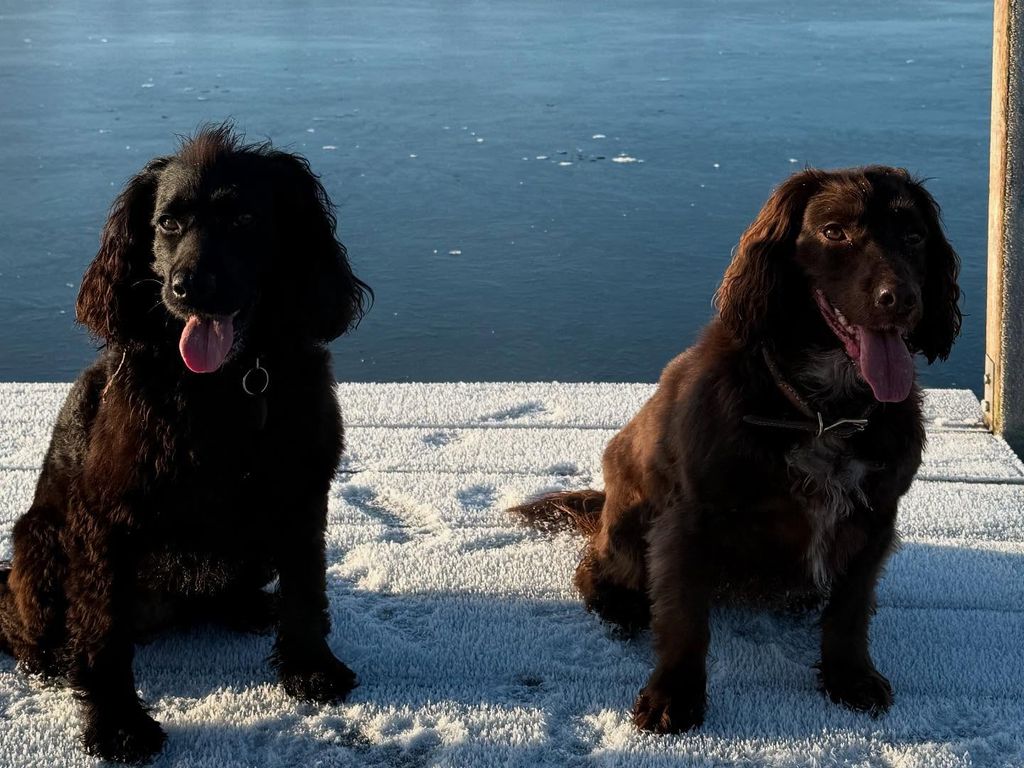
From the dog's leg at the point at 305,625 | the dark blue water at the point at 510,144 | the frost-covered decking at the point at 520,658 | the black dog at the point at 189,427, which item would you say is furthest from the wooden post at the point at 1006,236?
the dog's leg at the point at 305,625

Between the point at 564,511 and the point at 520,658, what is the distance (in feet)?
1.98

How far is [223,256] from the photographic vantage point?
2105 mm

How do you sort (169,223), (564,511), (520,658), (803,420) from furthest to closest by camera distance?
(564,511)
(520,658)
(803,420)
(169,223)

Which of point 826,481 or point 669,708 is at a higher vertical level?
point 826,481

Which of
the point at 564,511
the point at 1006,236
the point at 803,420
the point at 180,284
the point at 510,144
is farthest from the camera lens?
the point at 510,144

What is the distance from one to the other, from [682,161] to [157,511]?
193 inches

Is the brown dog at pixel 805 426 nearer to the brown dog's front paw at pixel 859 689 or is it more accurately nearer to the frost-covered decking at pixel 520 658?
the brown dog's front paw at pixel 859 689

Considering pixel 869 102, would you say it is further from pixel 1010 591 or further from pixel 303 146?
pixel 1010 591

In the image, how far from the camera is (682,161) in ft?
21.7

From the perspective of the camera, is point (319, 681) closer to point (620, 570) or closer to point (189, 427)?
point (189, 427)

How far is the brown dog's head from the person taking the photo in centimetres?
217

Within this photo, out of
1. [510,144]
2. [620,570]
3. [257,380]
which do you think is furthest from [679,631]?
[510,144]

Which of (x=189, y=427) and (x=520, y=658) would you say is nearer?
(x=189, y=427)

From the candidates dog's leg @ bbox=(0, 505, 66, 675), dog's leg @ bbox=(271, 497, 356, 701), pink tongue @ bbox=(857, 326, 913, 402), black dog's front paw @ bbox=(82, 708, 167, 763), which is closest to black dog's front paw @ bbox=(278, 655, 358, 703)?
dog's leg @ bbox=(271, 497, 356, 701)
